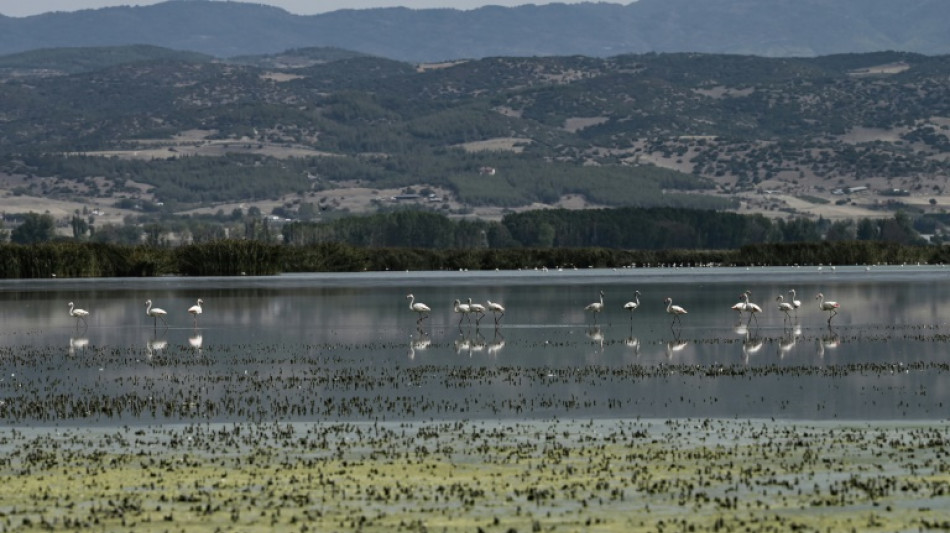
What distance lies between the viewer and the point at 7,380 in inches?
1235

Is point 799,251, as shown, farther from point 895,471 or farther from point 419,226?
point 895,471

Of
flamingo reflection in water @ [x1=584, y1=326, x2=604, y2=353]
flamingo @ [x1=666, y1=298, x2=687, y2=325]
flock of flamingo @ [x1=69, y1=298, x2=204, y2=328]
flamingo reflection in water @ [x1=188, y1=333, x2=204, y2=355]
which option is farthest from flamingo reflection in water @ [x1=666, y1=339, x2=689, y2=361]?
flock of flamingo @ [x1=69, y1=298, x2=204, y2=328]

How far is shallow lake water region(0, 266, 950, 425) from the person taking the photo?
87.1 feet

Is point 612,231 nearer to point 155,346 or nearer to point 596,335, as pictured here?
point 596,335

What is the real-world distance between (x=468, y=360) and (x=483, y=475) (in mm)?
15245

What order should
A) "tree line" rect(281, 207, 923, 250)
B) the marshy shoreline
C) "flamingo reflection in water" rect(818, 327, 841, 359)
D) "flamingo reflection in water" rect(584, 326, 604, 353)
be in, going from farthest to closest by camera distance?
"tree line" rect(281, 207, 923, 250) < "flamingo reflection in water" rect(584, 326, 604, 353) < "flamingo reflection in water" rect(818, 327, 841, 359) < the marshy shoreline

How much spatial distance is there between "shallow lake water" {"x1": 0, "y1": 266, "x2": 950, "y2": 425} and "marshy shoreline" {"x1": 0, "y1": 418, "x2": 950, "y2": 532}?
173 centimetres

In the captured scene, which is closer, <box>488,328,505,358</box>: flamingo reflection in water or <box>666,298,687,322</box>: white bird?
<box>488,328,505,358</box>: flamingo reflection in water

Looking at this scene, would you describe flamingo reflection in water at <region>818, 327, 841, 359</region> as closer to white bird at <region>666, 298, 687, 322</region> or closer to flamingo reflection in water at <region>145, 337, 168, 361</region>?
white bird at <region>666, 298, 687, 322</region>

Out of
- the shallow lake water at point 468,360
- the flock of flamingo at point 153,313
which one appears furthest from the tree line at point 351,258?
the flock of flamingo at point 153,313

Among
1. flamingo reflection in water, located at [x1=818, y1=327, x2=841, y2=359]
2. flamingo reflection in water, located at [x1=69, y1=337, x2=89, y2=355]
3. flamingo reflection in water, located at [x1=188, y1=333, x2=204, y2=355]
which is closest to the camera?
flamingo reflection in water, located at [x1=818, y1=327, x2=841, y2=359]

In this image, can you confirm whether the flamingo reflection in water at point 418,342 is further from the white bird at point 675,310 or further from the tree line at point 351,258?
the tree line at point 351,258

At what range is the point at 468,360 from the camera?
3519 centimetres

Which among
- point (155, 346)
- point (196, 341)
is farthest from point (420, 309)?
point (155, 346)
